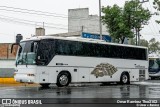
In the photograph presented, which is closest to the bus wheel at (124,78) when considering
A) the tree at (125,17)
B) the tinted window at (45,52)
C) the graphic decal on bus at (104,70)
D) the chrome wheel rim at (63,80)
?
the graphic decal on bus at (104,70)

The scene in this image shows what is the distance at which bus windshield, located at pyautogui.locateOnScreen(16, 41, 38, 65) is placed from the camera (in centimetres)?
2155

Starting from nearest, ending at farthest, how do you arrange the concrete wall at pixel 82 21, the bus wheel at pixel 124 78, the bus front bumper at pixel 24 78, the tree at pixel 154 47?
the bus front bumper at pixel 24 78 → the bus wheel at pixel 124 78 → the concrete wall at pixel 82 21 → the tree at pixel 154 47

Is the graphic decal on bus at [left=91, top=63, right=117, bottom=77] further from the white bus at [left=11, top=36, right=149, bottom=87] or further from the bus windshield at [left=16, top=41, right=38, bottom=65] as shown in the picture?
the bus windshield at [left=16, top=41, right=38, bottom=65]

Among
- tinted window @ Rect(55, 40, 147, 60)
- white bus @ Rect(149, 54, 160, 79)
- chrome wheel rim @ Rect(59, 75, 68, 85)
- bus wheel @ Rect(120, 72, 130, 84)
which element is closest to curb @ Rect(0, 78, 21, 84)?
bus wheel @ Rect(120, 72, 130, 84)

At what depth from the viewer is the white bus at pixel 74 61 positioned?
21.6 m

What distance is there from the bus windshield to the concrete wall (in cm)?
4109

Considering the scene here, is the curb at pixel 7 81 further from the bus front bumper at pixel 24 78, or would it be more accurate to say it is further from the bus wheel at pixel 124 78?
the bus front bumper at pixel 24 78

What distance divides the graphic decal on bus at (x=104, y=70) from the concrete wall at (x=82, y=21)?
3714cm

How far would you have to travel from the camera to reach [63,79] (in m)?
22.6

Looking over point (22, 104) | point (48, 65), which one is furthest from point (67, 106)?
point (48, 65)

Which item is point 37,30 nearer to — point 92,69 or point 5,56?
point 5,56

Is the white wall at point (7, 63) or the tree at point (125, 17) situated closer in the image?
the tree at point (125, 17)

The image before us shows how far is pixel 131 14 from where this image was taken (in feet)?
135

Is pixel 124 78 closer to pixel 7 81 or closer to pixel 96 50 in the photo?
pixel 96 50
